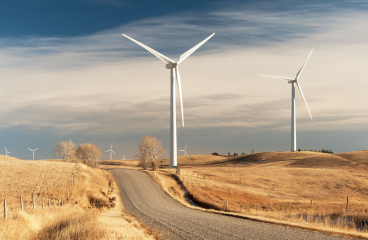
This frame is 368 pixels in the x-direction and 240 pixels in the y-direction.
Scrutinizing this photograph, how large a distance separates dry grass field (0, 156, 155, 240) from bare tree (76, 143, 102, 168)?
126 ft

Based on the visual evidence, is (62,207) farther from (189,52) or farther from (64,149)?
(64,149)

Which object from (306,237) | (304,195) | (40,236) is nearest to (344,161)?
(304,195)

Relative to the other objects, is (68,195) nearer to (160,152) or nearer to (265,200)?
(265,200)

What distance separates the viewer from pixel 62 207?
101 feet

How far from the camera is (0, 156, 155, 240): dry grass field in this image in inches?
672

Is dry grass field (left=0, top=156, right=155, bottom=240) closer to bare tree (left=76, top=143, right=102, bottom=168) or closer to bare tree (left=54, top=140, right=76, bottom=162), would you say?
bare tree (left=76, top=143, right=102, bottom=168)

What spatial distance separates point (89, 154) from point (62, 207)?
2684 inches

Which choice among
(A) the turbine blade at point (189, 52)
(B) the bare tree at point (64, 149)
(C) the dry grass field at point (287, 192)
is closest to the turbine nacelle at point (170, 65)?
(A) the turbine blade at point (189, 52)

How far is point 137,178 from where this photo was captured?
184 ft

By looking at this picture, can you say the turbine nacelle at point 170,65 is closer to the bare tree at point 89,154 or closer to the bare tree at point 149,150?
the bare tree at point 149,150

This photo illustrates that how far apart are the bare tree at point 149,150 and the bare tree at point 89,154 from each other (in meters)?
21.3

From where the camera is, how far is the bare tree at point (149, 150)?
81188 millimetres

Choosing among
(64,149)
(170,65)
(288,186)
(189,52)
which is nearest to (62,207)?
(170,65)

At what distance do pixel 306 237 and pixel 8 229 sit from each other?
51.1ft
